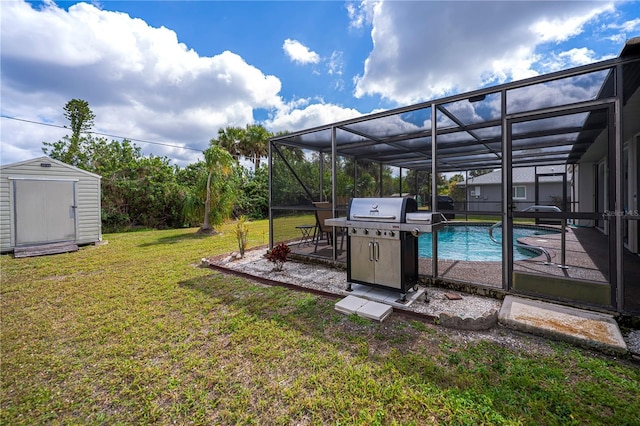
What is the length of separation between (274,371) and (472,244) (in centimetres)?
779

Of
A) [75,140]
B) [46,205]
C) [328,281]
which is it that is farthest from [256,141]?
[328,281]

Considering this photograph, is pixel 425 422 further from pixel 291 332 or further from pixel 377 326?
pixel 291 332

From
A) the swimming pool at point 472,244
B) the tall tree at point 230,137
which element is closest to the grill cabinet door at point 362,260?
the swimming pool at point 472,244

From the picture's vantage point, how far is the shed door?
23.3 ft

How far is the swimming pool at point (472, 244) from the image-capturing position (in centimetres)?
601

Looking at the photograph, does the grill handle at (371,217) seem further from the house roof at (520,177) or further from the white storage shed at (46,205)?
the house roof at (520,177)

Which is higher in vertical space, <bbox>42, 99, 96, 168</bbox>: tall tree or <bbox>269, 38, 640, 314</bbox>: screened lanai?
<bbox>42, 99, 96, 168</bbox>: tall tree

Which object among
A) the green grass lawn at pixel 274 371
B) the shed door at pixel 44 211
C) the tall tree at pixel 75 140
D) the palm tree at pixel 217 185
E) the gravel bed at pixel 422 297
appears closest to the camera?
the green grass lawn at pixel 274 371

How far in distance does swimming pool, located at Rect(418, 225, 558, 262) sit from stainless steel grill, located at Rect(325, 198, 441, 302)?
166cm

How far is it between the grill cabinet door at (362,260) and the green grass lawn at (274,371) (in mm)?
587

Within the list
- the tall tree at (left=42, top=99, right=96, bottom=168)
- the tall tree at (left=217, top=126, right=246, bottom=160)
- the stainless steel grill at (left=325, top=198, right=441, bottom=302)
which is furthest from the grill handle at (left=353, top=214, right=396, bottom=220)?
the tall tree at (left=217, top=126, right=246, bottom=160)

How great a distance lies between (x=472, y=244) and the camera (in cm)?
805

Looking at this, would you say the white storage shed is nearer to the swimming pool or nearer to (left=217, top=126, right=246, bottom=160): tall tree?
the swimming pool

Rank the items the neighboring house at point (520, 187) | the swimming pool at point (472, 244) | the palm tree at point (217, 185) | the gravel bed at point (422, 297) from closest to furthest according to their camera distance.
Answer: the gravel bed at point (422, 297), the swimming pool at point (472, 244), the palm tree at point (217, 185), the neighboring house at point (520, 187)
